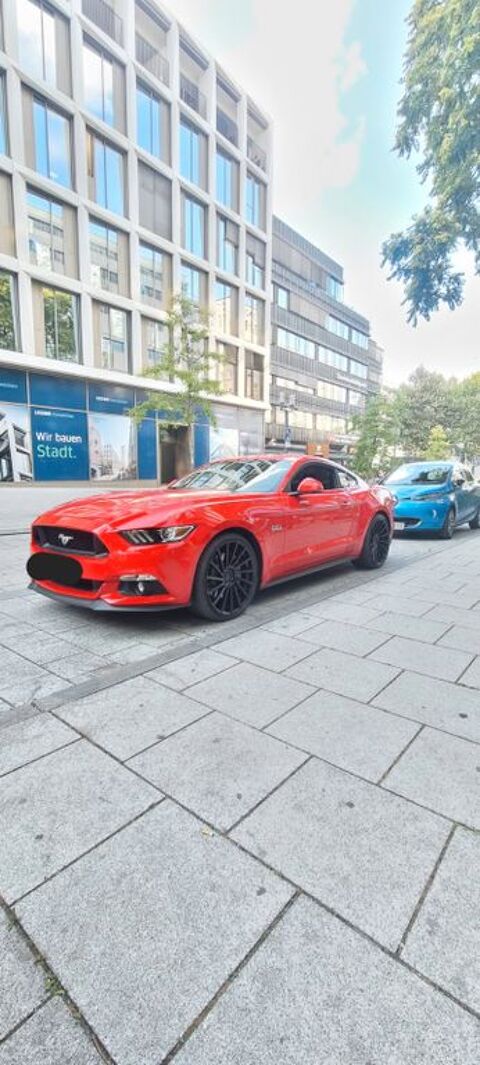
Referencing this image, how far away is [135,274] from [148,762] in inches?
872

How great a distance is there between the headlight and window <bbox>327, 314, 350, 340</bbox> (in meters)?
43.5

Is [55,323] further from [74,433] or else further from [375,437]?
[375,437]

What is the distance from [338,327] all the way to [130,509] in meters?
45.3

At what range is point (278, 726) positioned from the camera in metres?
2.45

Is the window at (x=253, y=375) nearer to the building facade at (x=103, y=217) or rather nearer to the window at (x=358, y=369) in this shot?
the building facade at (x=103, y=217)

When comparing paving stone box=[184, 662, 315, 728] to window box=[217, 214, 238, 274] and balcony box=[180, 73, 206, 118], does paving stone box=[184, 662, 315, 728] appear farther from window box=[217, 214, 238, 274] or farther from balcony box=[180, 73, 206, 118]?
balcony box=[180, 73, 206, 118]

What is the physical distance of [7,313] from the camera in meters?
17.2

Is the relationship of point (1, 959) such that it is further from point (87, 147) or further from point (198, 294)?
point (198, 294)

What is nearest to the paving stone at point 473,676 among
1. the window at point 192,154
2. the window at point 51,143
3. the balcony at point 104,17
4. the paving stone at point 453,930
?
the paving stone at point 453,930

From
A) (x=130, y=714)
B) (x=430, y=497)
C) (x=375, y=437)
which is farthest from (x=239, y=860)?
(x=375, y=437)

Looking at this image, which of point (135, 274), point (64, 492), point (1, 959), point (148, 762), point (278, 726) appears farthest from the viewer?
point (135, 274)

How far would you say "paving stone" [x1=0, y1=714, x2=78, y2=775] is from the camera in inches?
84.9

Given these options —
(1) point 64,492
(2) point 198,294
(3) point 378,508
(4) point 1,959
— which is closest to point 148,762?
(4) point 1,959

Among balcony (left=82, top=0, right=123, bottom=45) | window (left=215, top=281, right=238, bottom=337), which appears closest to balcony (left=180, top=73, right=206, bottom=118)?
balcony (left=82, top=0, right=123, bottom=45)
